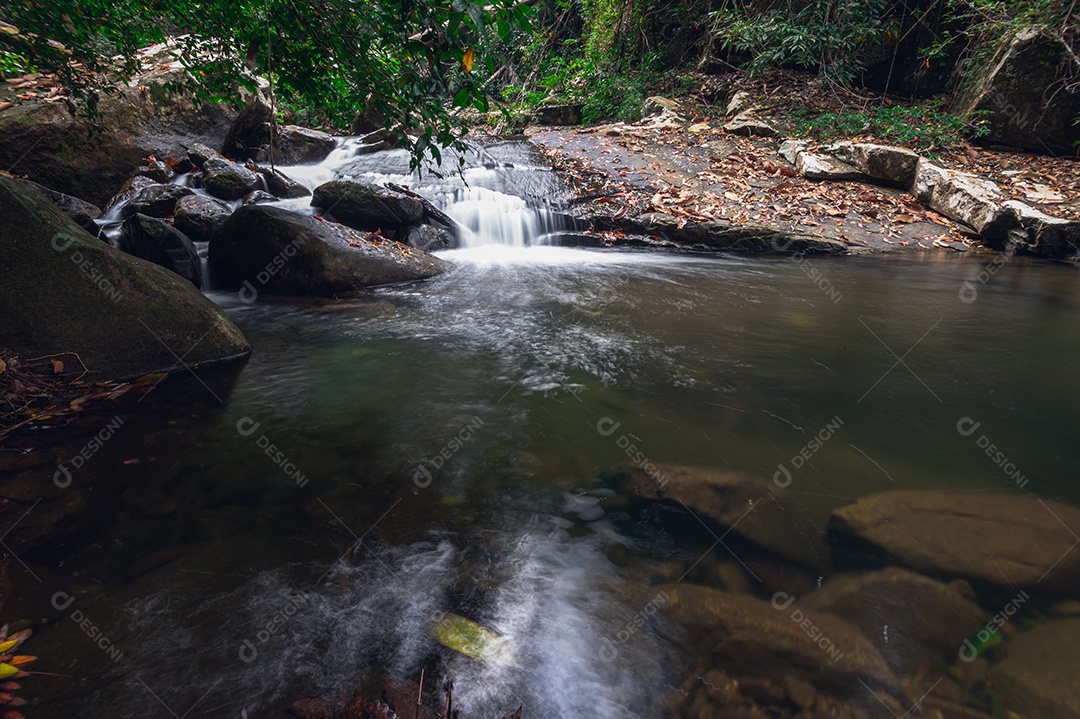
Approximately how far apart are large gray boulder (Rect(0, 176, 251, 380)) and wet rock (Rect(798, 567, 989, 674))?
4.63 metres

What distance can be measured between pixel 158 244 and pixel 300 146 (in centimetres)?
719

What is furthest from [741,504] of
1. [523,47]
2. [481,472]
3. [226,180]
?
[523,47]

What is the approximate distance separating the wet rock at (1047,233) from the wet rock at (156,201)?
44.0 feet

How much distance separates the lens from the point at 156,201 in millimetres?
7453

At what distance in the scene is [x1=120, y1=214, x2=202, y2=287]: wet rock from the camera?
20.0ft

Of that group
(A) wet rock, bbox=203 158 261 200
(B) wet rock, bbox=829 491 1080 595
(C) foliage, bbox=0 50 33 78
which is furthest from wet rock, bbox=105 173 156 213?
(B) wet rock, bbox=829 491 1080 595

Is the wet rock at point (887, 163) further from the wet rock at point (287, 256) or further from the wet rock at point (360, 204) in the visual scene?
the wet rock at point (287, 256)

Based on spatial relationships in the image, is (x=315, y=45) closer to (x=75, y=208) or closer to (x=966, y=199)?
(x=75, y=208)

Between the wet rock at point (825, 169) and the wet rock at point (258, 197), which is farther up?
the wet rock at point (258, 197)

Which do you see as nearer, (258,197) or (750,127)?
(258,197)

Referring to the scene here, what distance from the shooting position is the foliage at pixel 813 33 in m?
11.7

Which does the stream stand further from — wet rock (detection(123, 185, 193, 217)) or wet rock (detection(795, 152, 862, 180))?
wet rock (detection(795, 152, 862, 180))

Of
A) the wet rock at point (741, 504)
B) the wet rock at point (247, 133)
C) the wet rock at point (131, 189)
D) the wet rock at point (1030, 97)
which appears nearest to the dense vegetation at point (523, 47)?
the wet rock at point (1030, 97)

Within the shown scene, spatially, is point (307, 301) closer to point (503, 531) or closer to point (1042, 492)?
point (503, 531)
